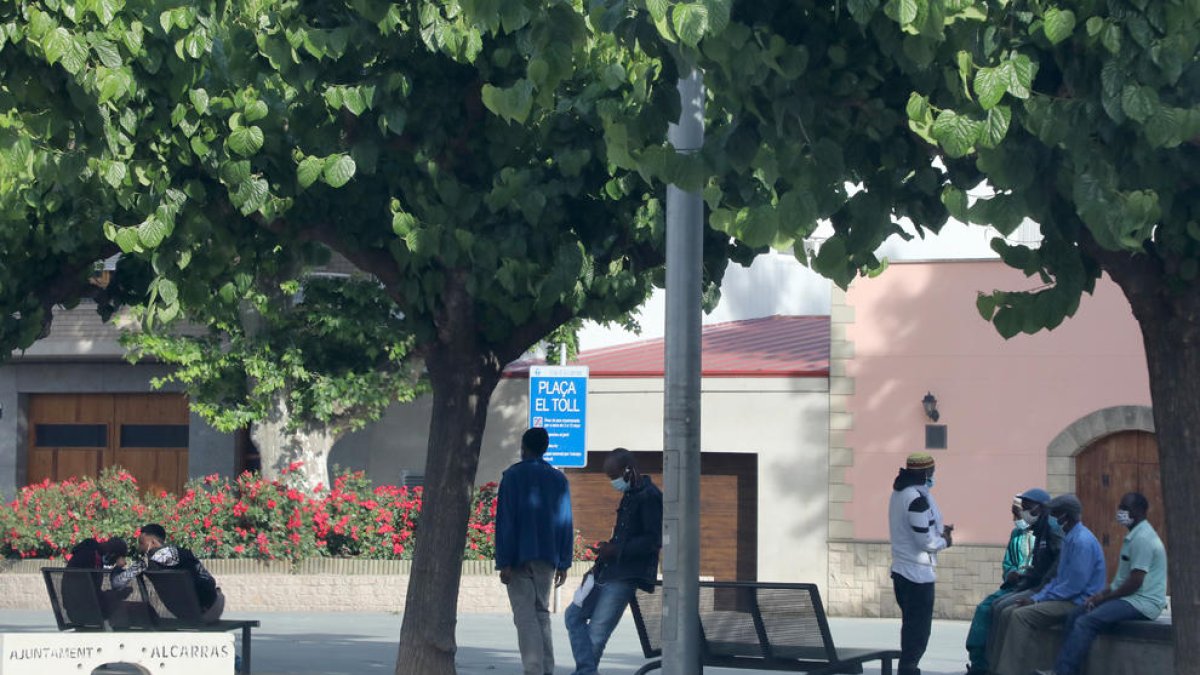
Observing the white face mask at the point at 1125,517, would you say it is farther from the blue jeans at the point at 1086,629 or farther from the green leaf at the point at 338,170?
the green leaf at the point at 338,170

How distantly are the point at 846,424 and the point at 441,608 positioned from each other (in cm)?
1187

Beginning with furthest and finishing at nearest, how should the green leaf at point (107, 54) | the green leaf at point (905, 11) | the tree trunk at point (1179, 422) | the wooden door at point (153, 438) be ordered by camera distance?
the wooden door at point (153, 438) < the green leaf at point (107, 54) < the tree trunk at point (1179, 422) < the green leaf at point (905, 11)

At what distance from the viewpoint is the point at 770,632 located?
411 inches

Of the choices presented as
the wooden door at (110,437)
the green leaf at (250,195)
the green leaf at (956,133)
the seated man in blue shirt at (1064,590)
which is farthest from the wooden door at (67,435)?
the green leaf at (956,133)

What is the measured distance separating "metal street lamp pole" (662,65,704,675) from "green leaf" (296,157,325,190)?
7.16 feet

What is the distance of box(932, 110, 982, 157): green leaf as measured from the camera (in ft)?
19.8

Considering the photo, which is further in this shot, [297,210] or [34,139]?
[297,210]

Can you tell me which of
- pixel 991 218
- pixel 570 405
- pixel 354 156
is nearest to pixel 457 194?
pixel 354 156

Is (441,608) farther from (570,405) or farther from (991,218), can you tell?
(570,405)

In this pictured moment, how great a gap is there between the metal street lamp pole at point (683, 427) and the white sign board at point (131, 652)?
2208mm

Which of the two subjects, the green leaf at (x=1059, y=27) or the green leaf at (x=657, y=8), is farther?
the green leaf at (x=1059, y=27)

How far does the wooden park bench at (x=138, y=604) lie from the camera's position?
41.0 ft

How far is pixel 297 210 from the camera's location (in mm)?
10922

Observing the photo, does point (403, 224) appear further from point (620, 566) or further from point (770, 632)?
point (770, 632)
